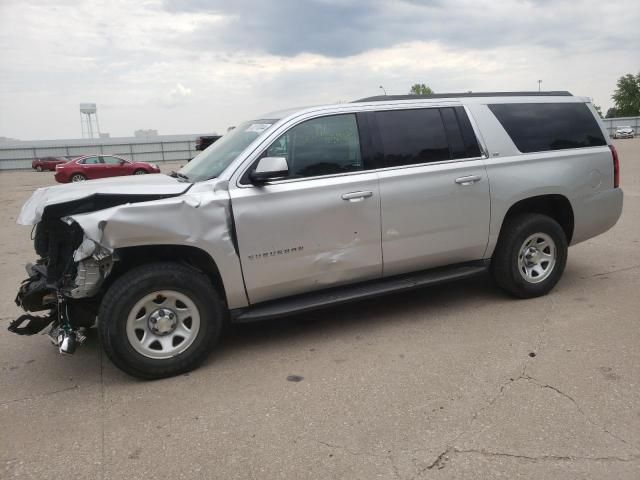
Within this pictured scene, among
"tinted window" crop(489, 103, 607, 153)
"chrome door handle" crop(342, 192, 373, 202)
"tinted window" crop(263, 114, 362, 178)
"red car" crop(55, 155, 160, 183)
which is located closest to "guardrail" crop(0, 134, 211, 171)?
"red car" crop(55, 155, 160, 183)

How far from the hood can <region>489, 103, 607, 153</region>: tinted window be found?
303 cm

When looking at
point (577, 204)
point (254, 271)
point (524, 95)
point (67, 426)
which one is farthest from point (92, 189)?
point (577, 204)

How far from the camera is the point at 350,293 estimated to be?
419 centimetres

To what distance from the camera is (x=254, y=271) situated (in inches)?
152

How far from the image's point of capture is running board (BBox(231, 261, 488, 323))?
12.9 ft

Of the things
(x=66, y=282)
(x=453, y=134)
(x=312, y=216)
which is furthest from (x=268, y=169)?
(x=453, y=134)

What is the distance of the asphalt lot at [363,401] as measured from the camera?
2.70 metres

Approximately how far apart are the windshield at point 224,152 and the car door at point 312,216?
11.2 inches

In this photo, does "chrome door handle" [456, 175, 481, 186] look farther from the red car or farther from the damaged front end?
the red car

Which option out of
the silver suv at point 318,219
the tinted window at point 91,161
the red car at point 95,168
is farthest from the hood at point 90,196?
the tinted window at point 91,161

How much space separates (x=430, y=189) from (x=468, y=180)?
396 millimetres

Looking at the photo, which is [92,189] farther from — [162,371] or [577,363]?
[577,363]

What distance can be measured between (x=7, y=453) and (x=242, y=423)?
1331mm

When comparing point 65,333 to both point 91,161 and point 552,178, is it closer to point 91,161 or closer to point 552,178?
point 552,178
